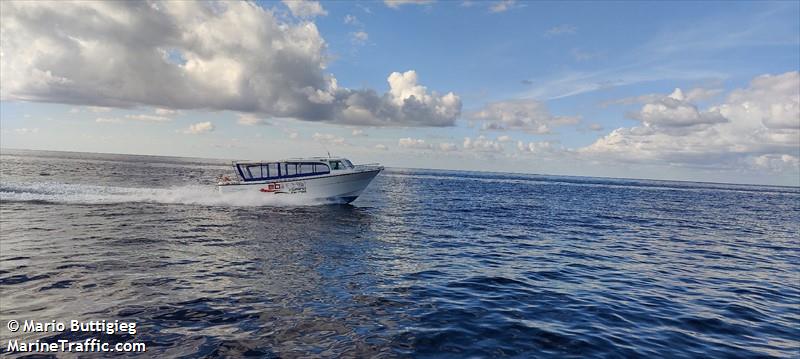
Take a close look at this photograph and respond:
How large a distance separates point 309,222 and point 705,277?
770 inches

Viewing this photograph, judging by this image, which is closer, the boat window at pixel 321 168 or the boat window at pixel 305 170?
the boat window at pixel 321 168

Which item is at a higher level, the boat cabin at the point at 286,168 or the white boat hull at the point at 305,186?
the boat cabin at the point at 286,168

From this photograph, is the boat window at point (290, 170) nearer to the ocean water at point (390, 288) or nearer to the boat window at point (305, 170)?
the boat window at point (305, 170)

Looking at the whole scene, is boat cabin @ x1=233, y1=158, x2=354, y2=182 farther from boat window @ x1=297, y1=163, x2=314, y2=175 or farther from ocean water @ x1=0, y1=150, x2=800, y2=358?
ocean water @ x1=0, y1=150, x2=800, y2=358

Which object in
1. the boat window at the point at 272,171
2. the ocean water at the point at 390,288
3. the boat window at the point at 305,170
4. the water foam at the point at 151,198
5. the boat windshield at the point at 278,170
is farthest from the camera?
the boat window at the point at 272,171

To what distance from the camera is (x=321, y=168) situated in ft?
106

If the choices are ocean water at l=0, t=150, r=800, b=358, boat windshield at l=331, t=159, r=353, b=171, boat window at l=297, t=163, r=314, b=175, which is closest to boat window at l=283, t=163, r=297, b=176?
boat window at l=297, t=163, r=314, b=175

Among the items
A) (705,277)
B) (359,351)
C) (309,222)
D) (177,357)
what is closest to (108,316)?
(177,357)

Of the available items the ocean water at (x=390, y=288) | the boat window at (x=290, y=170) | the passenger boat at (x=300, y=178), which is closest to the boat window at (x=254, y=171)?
the passenger boat at (x=300, y=178)

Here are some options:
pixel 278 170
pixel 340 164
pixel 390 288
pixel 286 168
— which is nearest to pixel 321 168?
pixel 340 164

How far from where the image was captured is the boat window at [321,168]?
105 feet

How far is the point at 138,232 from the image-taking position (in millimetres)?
19125

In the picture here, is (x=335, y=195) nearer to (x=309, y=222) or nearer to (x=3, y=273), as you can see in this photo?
(x=309, y=222)

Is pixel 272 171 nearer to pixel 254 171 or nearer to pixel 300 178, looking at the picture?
pixel 254 171
